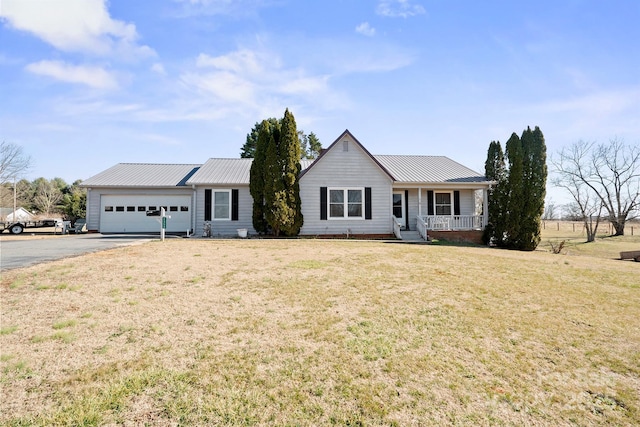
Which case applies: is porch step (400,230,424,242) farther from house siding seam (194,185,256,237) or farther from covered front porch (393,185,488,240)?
house siding seam (194,185,256,237)

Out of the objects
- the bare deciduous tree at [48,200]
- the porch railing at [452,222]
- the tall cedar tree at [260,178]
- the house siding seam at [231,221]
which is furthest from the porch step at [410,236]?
the bare deciduous tree at [48,200]

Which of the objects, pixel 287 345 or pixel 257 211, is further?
pixel 257 211

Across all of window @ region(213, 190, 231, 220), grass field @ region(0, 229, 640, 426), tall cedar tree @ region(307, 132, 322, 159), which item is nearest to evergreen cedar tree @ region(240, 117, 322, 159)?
tall cedar tree @ region(307, 132, 322, 159)

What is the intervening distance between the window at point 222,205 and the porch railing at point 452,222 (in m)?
10.8

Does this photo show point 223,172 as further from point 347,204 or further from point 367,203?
point 367,203

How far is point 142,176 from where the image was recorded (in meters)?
21.1

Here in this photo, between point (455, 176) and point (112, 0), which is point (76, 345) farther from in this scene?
point (455, 176)

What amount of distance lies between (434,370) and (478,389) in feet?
1.51

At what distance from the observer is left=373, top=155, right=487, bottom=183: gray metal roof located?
18.2m

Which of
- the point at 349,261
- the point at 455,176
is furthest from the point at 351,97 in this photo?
the point at 455,176

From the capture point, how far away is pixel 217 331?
430cm

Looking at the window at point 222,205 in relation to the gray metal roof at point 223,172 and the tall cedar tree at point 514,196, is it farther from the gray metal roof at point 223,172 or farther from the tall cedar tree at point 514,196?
the tall cedar tree at point 514,196

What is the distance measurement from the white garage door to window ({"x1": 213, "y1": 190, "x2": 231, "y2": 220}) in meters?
3.70

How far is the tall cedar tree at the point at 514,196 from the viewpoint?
16.6m
